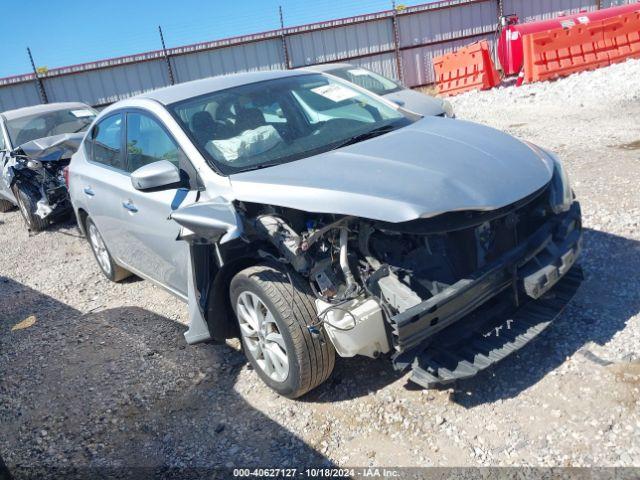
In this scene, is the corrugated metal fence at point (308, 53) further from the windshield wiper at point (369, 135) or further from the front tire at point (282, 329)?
the front tire at point (282, 329)

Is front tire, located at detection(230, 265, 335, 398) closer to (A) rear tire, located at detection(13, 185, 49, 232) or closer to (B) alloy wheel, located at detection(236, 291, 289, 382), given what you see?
(B) alloy wheel, located at detection(236, 291, 289, 382)

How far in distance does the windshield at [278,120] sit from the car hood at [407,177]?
208 mm

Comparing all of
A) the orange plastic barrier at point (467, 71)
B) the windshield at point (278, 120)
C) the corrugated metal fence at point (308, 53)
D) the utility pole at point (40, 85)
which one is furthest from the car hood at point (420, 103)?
the utility pole at point (40, 85)

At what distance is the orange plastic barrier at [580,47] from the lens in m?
12.7

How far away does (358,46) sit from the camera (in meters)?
16.6

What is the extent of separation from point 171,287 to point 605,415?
285 cm

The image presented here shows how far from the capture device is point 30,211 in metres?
7.91

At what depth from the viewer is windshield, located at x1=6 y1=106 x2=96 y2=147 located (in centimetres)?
806

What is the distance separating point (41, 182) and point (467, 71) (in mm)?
10638

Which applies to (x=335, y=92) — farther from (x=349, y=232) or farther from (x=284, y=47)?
(x=284, y=47)

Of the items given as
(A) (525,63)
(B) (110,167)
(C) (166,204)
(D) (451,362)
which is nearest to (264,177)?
(C) (166,204)

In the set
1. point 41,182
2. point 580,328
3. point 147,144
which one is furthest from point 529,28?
point 147,144

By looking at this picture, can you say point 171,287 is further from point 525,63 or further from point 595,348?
point 525,63

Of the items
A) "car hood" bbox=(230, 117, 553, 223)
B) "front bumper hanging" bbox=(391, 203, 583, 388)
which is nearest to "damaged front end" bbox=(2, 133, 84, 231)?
"car hood" bbox=(230, 117, 553, 223)
